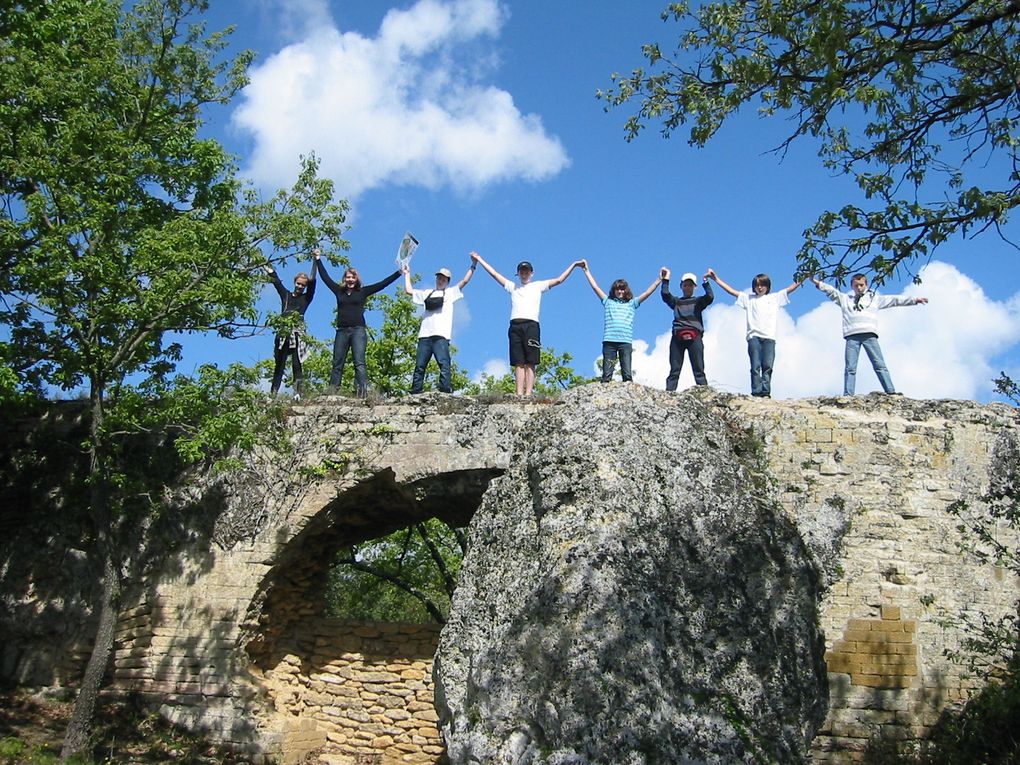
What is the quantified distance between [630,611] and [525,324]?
445 cm

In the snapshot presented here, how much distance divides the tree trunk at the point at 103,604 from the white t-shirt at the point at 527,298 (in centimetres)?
403

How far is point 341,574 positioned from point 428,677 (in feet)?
36.8

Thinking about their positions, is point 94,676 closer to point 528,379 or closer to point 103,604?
point 103,604

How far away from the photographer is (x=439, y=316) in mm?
9820

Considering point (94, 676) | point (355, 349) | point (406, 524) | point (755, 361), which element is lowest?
point (94, 676)

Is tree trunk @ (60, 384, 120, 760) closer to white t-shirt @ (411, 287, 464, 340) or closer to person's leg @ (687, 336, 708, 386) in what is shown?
white t-shirt @ (411, 287, 464, 340)

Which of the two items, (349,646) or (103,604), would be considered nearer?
(103,604)

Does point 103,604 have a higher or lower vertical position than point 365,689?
higher

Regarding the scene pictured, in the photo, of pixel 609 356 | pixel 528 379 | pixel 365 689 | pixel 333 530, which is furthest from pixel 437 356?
pixel 365 689

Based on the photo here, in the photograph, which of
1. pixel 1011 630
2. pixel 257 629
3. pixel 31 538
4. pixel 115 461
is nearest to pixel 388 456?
pixel 257 629

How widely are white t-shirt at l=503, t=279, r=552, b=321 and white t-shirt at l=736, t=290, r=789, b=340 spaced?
2.02 metres

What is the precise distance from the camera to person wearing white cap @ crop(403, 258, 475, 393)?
976cm

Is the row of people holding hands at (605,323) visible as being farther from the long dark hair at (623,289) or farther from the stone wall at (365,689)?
the stone wall at (365,689)

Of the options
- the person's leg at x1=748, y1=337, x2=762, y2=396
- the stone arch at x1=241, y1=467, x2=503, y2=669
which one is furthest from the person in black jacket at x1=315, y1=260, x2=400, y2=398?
the person's leg at x1=748, y1=337, x2=762, y2=396
